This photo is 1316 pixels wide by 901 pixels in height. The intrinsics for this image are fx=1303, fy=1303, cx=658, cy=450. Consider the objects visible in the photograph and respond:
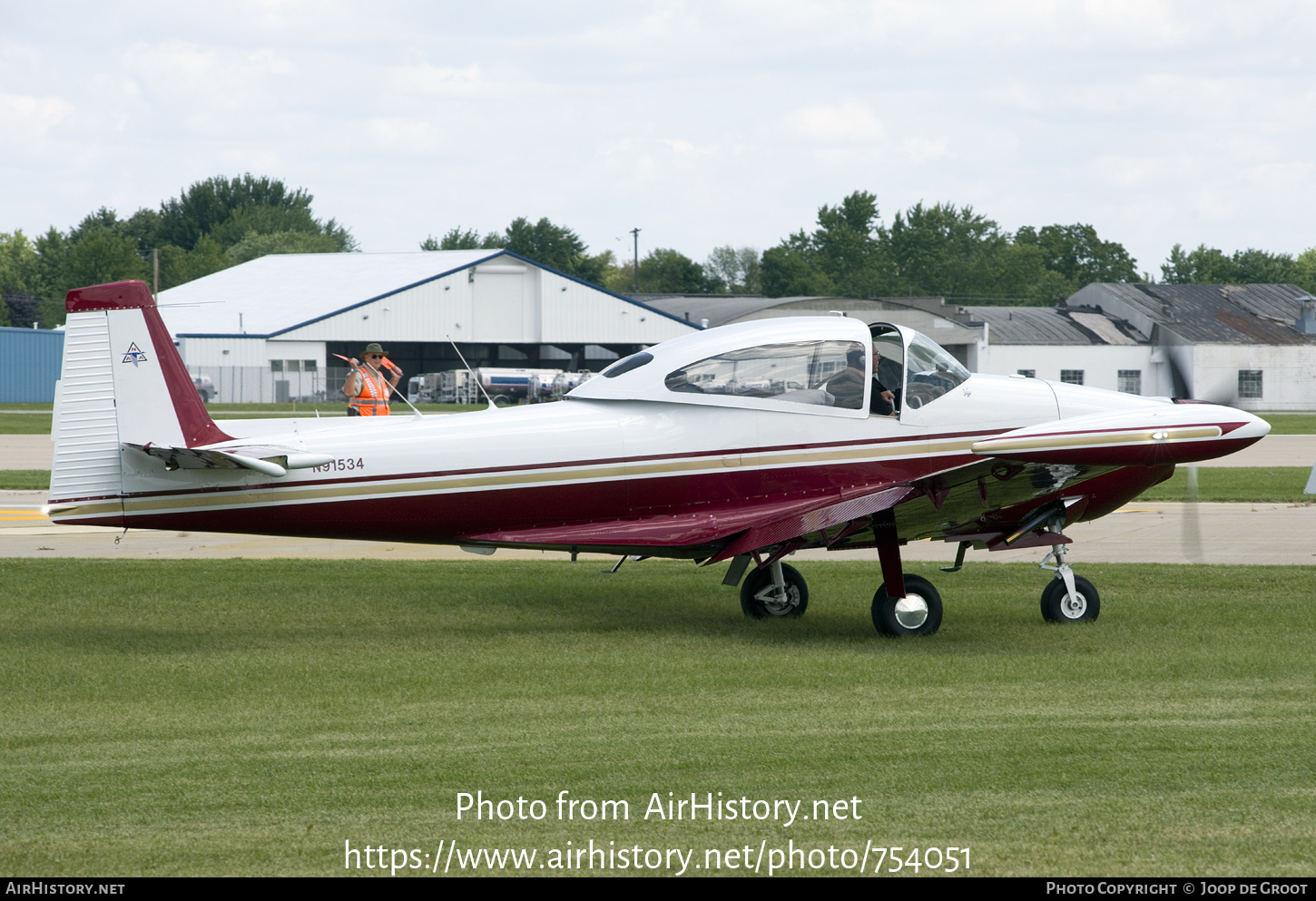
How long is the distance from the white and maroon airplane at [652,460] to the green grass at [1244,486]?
30.8 feet

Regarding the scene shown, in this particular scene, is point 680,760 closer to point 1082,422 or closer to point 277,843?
point 277,843

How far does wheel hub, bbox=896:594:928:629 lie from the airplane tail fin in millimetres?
5545

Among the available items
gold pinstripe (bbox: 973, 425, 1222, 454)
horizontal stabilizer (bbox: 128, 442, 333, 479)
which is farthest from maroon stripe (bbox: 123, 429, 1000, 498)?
gold pinstripe (bbox: 973, 425, 1222, 454)

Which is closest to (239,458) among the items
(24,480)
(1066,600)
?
(1066,600)

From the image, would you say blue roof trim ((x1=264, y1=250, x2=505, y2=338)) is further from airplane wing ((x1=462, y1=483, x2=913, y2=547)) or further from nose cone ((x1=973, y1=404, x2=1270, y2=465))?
nose cone ((x1=973, y1=404, x2=1270, y2=465))

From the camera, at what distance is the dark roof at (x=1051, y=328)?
2734 inches

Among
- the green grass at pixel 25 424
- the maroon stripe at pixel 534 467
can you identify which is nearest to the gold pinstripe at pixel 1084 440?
the maroon stripe at pixel 534 467

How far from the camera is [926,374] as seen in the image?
33.5 feet

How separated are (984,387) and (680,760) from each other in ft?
16.5

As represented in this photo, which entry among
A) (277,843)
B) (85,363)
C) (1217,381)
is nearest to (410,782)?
(277,843)

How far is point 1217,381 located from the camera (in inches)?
2067

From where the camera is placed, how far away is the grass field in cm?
528

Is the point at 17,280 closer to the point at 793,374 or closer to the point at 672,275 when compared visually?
the point at 672,275
